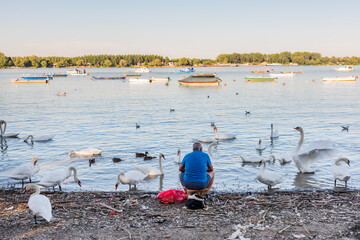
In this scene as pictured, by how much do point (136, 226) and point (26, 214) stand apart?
2852 millimetres

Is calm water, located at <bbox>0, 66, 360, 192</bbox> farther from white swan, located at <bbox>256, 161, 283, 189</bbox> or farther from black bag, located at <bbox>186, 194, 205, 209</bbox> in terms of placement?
black bag, located at <bbox>186, 194, 205, 209</bbox>

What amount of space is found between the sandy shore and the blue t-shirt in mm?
758

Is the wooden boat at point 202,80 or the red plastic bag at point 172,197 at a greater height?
the wooden boat at point 202,80

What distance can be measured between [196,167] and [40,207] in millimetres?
3580

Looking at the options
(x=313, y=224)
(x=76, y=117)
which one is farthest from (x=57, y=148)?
(x=313, y=224)

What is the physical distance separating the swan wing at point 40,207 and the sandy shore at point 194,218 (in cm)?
39

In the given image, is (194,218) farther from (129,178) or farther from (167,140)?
(167,140)

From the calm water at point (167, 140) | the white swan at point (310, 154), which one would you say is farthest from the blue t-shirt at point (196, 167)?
the white swan at point (310, 154)

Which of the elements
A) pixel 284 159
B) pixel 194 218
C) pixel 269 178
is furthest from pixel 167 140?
pixel 194 218

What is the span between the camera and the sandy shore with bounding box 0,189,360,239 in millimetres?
6844

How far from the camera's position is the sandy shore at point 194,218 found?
6.84 m

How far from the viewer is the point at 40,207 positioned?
276 inches

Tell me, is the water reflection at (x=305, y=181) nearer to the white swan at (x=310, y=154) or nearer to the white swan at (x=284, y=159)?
the white swan at (x=310, y=154)

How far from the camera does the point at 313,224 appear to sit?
23.7 feet
